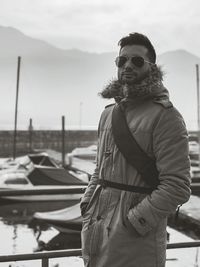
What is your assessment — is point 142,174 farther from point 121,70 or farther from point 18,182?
point 18,182

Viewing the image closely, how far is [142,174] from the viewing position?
1851 mm

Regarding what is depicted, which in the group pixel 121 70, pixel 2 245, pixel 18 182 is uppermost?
pixel 121 70

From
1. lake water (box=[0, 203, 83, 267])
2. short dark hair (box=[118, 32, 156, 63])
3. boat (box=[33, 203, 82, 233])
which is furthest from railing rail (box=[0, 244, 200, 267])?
boat (box=[33, 203, 82, 233])

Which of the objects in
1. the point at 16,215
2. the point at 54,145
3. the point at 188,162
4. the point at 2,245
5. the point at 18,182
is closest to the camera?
the point at 188,162

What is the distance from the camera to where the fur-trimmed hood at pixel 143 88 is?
6.39ft

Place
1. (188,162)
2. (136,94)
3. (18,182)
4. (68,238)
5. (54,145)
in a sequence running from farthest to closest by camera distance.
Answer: (54,145), (18,182), (68,238), (136,94), (188,162)

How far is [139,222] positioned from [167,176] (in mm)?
222

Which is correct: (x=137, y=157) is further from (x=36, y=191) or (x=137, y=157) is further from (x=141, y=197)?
(x=36, y=191)

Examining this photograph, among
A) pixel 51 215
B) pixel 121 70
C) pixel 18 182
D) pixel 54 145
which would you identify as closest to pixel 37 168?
pixel 18 182

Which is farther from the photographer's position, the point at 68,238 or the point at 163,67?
the point at 68,238

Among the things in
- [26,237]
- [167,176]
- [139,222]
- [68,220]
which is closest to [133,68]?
[167,176]

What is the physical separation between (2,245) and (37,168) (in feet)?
25.4

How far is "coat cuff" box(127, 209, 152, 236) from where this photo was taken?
1.79 metres

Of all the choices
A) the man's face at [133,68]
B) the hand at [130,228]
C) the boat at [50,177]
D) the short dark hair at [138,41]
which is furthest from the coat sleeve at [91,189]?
the boat at [50,177]
